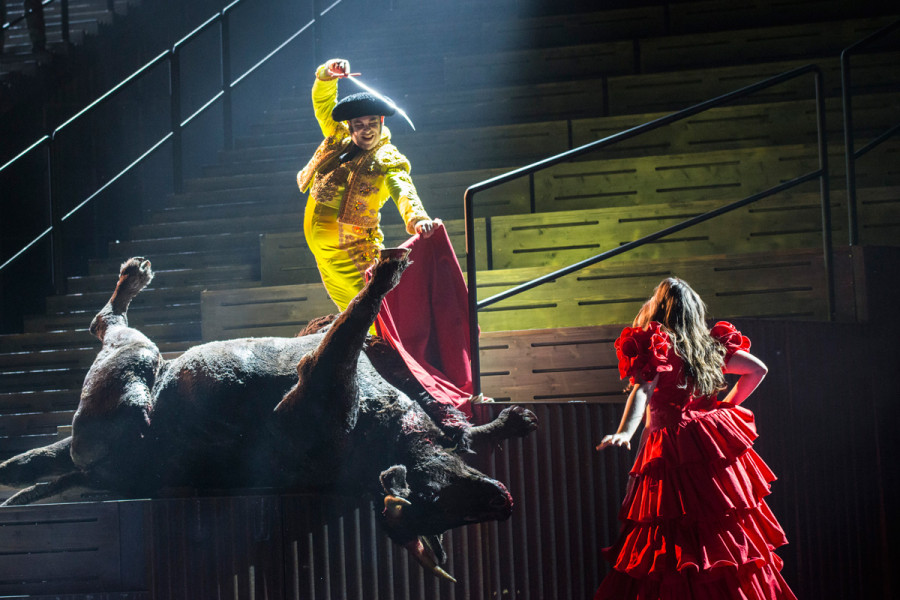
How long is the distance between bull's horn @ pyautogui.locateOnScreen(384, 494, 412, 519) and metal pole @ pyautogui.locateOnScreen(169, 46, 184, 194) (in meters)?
4.10

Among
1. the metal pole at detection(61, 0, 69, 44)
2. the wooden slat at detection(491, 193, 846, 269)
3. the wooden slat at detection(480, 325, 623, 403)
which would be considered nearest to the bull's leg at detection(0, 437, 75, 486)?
the wooden slat at detection(480, 325, 623, 403)

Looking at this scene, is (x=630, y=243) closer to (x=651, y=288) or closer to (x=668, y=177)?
(x=651, y=288)

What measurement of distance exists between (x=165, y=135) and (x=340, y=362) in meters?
4.69

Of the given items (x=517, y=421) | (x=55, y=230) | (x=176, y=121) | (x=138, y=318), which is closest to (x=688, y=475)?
(x=517, y=421)

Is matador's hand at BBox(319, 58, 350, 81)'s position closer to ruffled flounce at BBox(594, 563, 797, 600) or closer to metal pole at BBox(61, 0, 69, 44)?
ruffled flounce at BBox(594, 563, 797, 600)

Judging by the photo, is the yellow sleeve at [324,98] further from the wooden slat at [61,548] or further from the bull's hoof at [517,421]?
the wooden slat at [61,548]

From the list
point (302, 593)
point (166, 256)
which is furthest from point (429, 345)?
point (166, 256)

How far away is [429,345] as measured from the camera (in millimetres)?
3654

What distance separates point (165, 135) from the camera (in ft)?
23.5

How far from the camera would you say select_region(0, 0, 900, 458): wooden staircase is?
15.3 feet

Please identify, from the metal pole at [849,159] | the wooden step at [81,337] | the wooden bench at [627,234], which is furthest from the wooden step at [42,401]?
the metal pole at [849,159]

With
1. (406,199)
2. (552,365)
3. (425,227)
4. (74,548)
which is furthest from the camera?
(552,365)

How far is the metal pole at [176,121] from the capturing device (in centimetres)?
647

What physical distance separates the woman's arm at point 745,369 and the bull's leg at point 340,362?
1.06m
